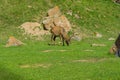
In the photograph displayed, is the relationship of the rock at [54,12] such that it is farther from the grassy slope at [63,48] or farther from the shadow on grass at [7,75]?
the shadow on grass at [7,75]

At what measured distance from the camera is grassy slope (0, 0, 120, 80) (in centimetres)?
2064

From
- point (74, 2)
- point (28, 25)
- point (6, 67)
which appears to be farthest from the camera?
point (74, 2)

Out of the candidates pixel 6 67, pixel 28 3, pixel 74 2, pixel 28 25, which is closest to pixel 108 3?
pixel 74 2

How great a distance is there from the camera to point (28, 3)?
5934cm

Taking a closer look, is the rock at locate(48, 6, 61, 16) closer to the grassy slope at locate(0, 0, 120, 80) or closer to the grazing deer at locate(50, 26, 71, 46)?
the grassy slope at locate(0, 0, 120, 80)

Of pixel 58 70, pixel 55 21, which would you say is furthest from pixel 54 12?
pixel 58 70

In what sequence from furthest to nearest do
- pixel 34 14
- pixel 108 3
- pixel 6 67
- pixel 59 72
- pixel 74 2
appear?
1. pixel 108 3
2. pixel 74 2
3. pixel 34 14
4. pixel 6 67
5. pixel 59 72

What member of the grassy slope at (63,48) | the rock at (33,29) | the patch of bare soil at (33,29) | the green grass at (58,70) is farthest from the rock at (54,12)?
the green grass at (58,70)

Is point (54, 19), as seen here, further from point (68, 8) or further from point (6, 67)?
point (6, 67)

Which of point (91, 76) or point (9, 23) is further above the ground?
point (91, 76)

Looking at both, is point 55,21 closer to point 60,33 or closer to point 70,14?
point 70,14

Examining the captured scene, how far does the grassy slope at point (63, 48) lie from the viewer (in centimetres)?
2064

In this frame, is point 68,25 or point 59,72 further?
point 68,25

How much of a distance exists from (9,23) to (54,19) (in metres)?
6.08
